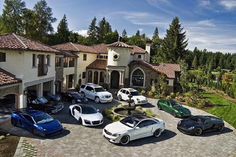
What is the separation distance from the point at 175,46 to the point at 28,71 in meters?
46.1

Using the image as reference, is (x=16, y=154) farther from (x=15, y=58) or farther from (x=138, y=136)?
(x=15, y=58)

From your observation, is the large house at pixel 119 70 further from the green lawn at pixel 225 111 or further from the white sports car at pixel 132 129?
the white sports car at pixel 132 129

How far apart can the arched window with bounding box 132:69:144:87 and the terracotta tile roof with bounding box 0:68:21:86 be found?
21.7 meters

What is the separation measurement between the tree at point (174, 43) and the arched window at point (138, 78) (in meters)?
24.6

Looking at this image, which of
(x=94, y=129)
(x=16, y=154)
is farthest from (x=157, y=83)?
(x=16, y=154)

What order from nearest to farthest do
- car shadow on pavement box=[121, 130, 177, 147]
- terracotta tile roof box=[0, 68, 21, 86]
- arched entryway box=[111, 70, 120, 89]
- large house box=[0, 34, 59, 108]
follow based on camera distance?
car shadow on pavement box=[121, 130, 177, 147] → terracotta tile roof box=[0, 68, 21, 86] → large house box=[0, 34, 59, 108] → arched entryway box=[111, 70, 120, 89]

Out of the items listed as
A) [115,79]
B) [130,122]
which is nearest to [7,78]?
[130,122]

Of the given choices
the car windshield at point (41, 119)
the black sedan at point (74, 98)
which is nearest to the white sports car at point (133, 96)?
the black sedan at point (74, 98)

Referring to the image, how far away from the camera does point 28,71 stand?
24.1 metres

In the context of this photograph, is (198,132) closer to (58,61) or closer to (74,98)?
(74,98)

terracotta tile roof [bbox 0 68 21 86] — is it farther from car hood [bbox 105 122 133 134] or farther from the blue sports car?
car hood [bbox 105 122 133 134]

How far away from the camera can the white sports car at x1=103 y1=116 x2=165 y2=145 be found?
17.7 meters

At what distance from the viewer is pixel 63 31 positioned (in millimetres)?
76875

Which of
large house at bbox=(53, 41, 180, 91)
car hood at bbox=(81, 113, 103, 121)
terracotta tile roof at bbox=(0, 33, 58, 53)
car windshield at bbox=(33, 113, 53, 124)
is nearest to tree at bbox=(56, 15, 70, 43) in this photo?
large house at bbox=(53, 41, 180, 91)
